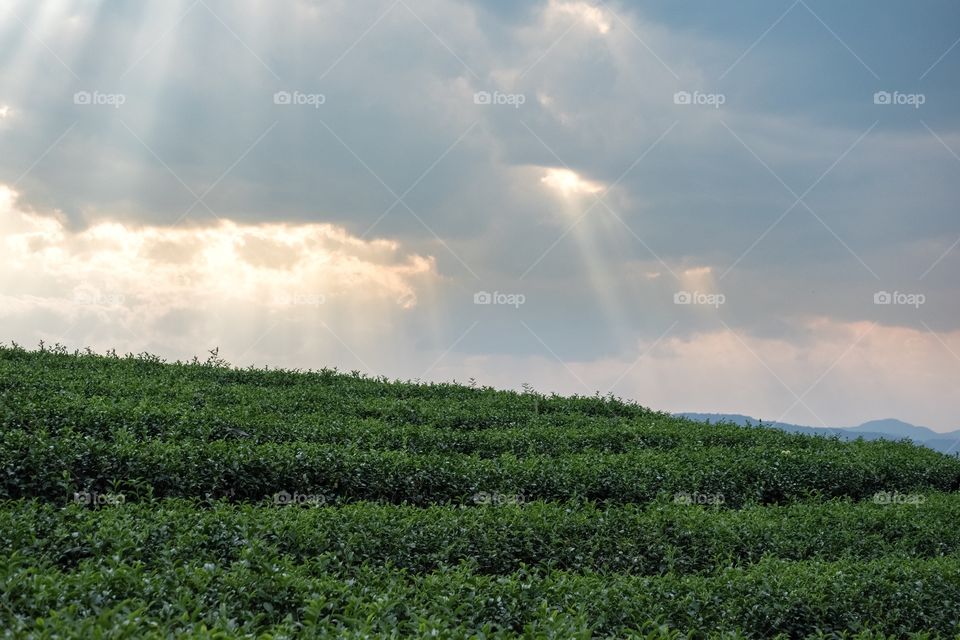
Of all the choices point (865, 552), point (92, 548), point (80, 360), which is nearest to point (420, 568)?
point (92, 548)

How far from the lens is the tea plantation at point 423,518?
5910mm

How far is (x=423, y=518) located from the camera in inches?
339

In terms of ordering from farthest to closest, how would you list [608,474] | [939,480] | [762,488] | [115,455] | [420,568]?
[939,480]
[762,488]
[608,474]
[115,455]
[420,568]

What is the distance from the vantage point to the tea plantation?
5.91 m

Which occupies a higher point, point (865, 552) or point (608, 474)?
point (608, 474)

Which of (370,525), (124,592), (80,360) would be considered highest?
(80,360)

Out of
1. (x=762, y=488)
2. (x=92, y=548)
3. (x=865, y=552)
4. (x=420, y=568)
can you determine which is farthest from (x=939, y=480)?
(x=92, y=548)

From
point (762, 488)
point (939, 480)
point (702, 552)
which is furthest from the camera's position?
point (939, 480)

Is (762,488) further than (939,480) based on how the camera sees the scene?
No

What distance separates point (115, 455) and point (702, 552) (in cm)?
721

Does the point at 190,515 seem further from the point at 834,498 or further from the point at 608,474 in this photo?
the point at 834,498

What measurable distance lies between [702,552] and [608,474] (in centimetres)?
304

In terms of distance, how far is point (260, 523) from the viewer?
7840 millimetres

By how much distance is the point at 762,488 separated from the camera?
545 inches
